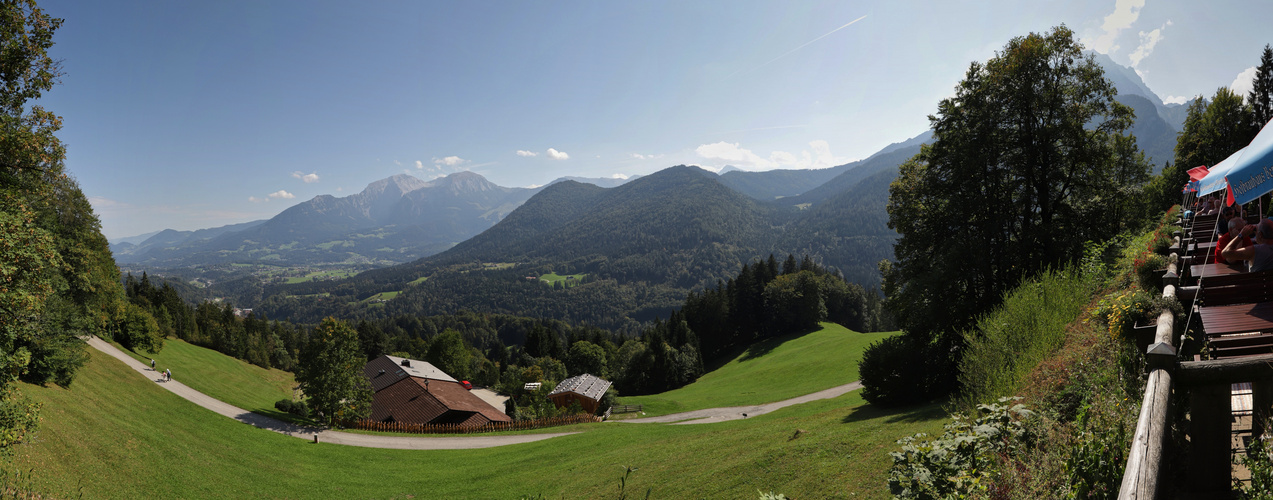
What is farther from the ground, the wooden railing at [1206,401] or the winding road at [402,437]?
the wooden railing at [1206,401]

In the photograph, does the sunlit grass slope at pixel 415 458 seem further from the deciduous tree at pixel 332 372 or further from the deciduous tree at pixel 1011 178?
the deciduous tree at pixel 1011 178

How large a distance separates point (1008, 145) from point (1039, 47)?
3.20 metres

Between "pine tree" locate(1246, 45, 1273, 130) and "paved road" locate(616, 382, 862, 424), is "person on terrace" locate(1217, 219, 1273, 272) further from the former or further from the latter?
"pine tree" locate(1246, 45, 1273, 130)

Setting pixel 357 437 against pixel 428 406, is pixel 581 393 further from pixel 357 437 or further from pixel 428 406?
pixel 357 437

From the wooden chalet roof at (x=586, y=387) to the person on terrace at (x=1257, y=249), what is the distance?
3927cm

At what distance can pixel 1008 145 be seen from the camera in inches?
679

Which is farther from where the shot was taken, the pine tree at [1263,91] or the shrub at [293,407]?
the shrub at [293,407]

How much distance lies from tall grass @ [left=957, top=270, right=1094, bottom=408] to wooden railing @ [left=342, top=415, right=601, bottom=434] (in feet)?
95.9

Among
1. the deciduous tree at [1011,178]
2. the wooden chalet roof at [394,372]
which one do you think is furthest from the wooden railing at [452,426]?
the deciduous tree at [1011,178]

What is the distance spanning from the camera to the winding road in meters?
28.3

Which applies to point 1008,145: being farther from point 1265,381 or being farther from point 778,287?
point 778,287

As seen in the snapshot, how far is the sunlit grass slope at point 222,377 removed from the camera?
1444 inches

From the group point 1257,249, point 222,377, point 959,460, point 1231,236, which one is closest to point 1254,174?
point 1257,249

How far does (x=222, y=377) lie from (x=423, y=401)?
20.5 m
